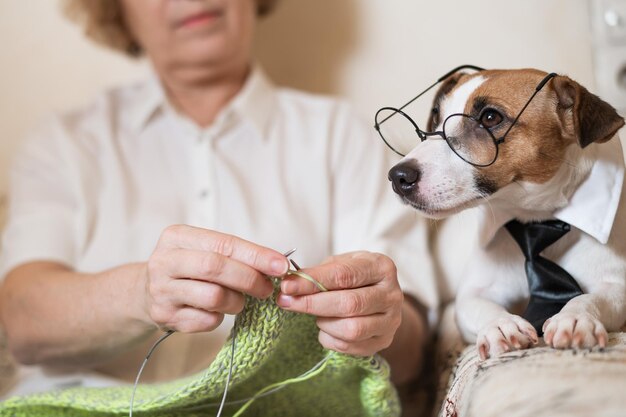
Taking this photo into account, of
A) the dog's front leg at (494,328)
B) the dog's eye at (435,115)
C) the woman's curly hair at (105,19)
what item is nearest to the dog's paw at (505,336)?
the dog's front leg at (494,328)

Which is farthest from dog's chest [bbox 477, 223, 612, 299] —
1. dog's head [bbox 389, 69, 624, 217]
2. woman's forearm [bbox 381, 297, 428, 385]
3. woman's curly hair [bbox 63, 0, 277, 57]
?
woman's curly hair [bbox 63, 0, 277, 57]

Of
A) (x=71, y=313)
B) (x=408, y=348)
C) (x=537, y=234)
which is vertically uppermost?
(x=537, y=234)

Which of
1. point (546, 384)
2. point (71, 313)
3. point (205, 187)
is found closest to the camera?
point (546, 384)

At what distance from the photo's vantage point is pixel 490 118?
0.76 meters

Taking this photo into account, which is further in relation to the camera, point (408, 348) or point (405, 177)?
point (408, 348)

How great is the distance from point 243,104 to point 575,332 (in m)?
0.79

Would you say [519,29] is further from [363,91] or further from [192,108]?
[192,108]

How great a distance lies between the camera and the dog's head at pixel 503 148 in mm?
752

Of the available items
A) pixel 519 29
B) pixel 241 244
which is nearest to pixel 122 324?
pixel 241 244

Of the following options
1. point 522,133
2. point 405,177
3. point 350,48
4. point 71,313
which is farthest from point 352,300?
point 350,48

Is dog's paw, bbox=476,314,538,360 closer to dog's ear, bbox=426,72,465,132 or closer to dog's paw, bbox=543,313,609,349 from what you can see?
dog's paw, bbox=543,313,609,349

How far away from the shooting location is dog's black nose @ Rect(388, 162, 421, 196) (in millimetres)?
753

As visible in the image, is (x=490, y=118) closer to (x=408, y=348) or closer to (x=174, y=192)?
(x=408, y=348)

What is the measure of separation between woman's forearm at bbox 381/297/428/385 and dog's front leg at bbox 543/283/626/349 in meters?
0.32
